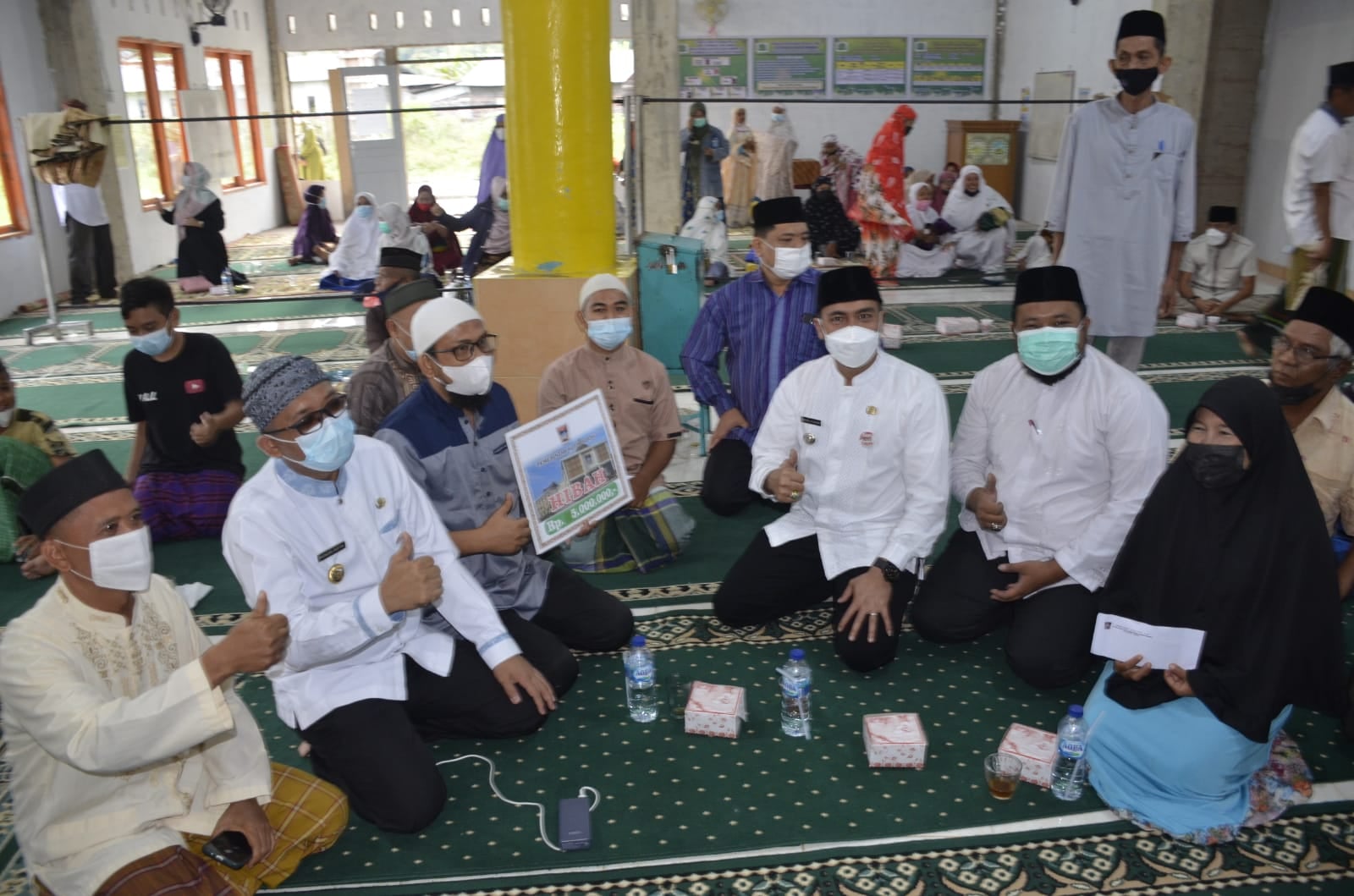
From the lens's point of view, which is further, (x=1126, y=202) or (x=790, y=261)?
(x=1126, y=202)

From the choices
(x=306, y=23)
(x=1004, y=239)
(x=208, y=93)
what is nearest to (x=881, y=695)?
(x=1004, y=239)

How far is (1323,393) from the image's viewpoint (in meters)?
3.33

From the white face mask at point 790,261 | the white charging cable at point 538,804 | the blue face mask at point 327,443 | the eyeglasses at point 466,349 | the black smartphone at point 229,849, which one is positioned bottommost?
the white charging cable at point 538,804

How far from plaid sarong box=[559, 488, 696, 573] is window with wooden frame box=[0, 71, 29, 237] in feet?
27.1

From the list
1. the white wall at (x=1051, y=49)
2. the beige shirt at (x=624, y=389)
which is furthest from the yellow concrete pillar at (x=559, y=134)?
the white wall at (x=1051, y=49)


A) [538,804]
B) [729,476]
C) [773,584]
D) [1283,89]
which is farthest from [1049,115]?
[538,804]

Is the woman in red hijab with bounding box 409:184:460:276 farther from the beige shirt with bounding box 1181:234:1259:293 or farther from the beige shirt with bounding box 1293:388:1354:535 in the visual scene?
the beige shirt with bounding box 1293:388:1354:535

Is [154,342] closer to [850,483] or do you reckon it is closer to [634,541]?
[634,541]

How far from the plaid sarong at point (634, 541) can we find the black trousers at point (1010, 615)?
3.50 feet

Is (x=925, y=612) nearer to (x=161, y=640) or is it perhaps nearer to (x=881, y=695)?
(x=881, y=695)

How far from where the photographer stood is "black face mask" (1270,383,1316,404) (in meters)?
3.32

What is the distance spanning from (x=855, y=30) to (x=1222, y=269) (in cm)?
861

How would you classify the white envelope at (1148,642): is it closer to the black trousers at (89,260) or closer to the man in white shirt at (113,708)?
the man in white shirt at (113,708)

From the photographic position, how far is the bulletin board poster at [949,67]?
1528 centimetres
